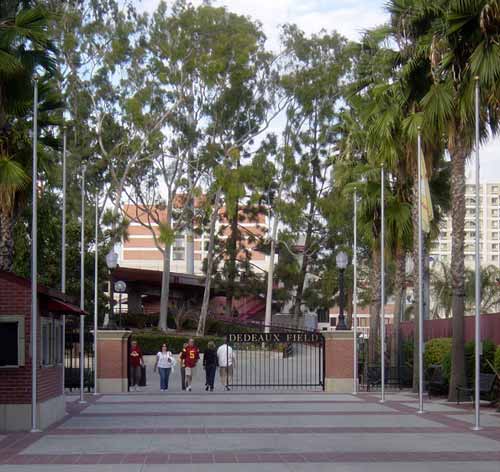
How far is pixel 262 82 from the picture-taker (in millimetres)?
56438

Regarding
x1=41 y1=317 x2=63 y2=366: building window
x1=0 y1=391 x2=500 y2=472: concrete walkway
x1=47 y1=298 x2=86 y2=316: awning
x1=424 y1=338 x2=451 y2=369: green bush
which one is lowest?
x1=0 y1=391 x2=500 y2=472: concrete walkway

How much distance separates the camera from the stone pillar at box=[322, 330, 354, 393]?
107 ft

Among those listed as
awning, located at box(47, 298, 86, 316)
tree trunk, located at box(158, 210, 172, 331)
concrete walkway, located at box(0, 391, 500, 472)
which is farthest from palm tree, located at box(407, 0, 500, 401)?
tree trunk, located at box(158, 210, 172, 331)

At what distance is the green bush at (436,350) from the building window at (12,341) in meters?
14.8

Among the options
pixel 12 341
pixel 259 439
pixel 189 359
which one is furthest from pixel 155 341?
pixel 259 439

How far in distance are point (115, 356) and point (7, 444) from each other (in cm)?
1568

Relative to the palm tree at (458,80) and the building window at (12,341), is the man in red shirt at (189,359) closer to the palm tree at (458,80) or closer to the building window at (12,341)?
the palm tree at (458,80)

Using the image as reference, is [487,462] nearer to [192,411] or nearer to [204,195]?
[192,411]

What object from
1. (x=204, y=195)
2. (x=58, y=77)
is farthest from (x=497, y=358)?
(x=204, y=195)

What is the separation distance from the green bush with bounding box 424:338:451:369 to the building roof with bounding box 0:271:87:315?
12866 millimetres

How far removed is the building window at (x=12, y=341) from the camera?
1981cm

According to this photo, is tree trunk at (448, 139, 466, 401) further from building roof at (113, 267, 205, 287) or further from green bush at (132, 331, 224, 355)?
building roof at (113, 267, 205, 287)

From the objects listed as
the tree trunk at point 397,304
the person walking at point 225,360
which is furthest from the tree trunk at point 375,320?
the person walking at point 225,360

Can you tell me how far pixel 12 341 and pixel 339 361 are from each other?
15.2m
